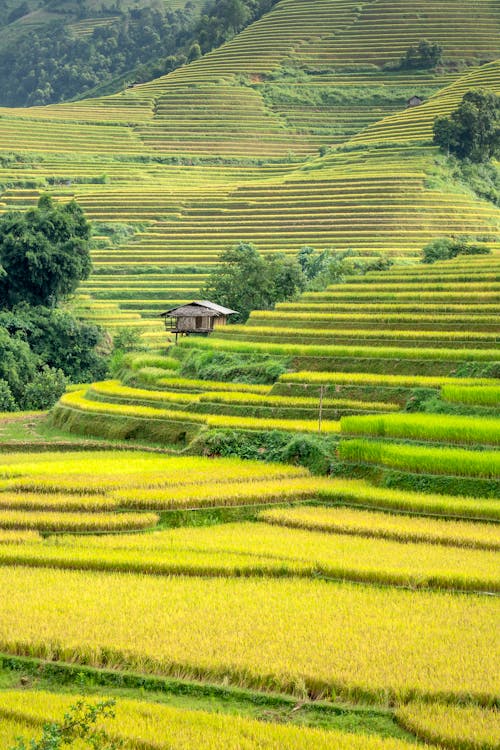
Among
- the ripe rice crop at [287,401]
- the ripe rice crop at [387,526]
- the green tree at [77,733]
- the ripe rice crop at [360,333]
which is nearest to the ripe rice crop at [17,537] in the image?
the ripe rice crop at [387,526]

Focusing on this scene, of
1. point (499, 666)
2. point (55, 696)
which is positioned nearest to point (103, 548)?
point (55, 696)

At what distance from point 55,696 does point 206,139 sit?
63966 mm

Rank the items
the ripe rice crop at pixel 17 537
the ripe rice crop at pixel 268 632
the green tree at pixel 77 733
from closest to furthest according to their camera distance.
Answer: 1. the green tree at pixel 77 733
2. the ripe rice crop at pixel 268 632
3. the ripe rice crop at pixel 17 537

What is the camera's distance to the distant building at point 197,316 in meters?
36.9

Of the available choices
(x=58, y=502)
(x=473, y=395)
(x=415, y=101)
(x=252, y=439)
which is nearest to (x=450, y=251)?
(x=473, y=395)

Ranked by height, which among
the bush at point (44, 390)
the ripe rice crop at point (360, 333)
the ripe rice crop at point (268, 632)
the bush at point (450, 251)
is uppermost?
the bush at point (450, 251)

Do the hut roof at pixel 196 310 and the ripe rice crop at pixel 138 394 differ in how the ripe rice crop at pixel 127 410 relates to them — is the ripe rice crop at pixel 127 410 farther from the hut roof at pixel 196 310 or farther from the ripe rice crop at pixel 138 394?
the hut roof at pixel 196 310

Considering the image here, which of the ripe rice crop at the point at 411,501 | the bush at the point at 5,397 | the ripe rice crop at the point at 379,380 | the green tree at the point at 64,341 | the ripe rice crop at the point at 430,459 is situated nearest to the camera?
the ripe rice crop at the point at 411,501

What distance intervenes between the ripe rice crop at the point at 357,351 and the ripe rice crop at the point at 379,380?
1.76 ft

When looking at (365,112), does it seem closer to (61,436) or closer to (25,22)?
(61,436)

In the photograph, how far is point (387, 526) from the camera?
16484 mm

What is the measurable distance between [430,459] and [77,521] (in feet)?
18.0

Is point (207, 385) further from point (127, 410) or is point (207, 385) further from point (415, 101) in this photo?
point (415, 101)

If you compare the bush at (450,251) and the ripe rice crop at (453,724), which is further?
the bush at (450,251)
